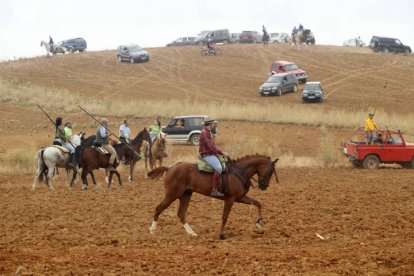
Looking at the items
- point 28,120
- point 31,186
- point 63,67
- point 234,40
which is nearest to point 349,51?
point 234,40

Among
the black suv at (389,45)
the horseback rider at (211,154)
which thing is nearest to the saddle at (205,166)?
the horseback rider at (211,154)

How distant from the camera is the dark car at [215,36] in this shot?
8003cm

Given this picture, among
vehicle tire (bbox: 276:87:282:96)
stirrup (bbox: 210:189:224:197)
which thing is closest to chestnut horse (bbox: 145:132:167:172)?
stirrup (bbox: 210:189:224:197)

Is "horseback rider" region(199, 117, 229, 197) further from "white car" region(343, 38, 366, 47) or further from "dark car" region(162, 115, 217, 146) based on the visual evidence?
"white car" region(343, 38, 366, 47)

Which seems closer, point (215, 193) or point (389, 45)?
point (215, 193)

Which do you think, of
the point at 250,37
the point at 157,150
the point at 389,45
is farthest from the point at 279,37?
the point at 157,150

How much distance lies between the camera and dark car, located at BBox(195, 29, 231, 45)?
80025 millimetres

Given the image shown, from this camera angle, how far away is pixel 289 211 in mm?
18125

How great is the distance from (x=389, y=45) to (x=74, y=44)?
1360 inches

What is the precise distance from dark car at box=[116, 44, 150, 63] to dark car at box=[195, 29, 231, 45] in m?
11.2

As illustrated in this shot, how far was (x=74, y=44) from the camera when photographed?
3132 inches

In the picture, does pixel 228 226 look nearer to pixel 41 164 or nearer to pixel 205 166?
pixel 205 166

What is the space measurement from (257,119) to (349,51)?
3825cm

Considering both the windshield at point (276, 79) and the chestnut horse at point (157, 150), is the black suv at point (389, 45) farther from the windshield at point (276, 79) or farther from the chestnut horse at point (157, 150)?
the chestnut horse at point (157, 150)
